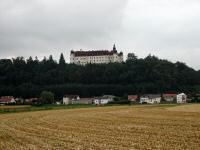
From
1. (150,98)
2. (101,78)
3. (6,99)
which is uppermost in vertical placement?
(101,78)

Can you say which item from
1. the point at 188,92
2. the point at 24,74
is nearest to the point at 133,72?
the point at 188,92

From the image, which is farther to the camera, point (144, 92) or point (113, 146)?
point (144, 92)

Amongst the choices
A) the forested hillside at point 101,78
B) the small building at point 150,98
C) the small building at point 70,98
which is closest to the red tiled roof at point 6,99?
Result: the forested hillside at point 101,78

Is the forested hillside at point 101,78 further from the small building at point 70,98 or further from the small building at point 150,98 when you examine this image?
the small building at point 150,98

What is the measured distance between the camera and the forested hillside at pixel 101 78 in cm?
17225

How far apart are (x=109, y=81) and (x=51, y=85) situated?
26098 mm

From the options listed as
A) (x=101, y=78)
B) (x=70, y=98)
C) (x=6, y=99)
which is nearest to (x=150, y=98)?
(x=70, y=98)

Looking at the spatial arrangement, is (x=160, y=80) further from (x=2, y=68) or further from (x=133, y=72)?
(x=2, y=68)

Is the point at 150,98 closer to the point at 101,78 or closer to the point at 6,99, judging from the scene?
the point at 101,78

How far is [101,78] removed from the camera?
605 feet

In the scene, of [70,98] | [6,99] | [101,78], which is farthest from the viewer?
[101,78]

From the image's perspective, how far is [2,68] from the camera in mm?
185500

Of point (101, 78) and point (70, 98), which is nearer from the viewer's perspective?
point (70, 98)

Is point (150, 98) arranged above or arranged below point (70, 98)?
below
